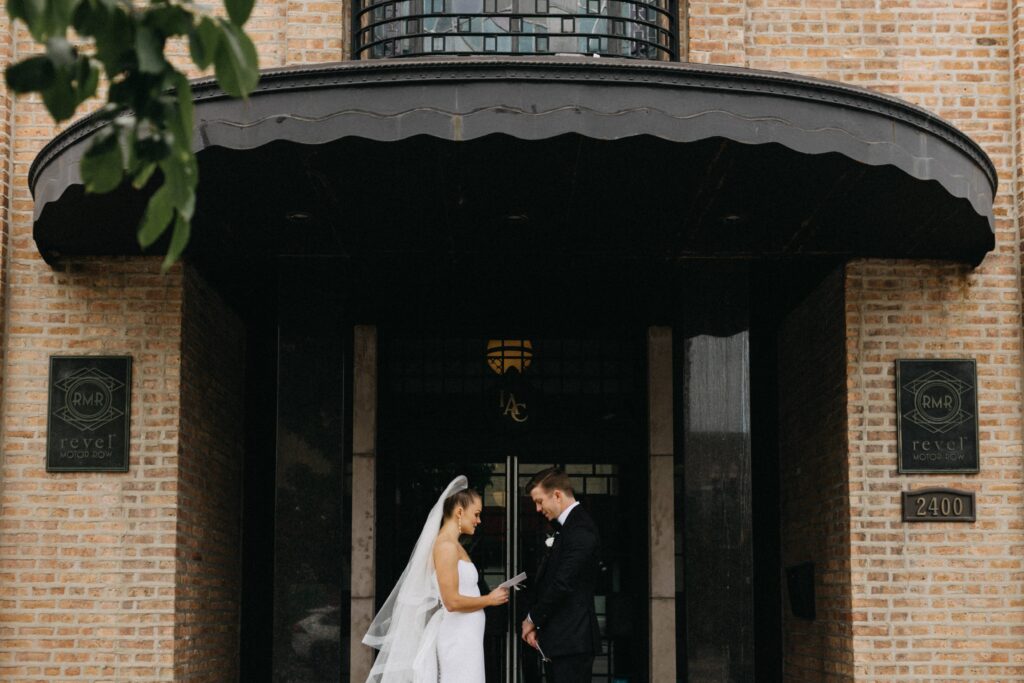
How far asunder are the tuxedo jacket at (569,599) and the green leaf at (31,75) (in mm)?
5557

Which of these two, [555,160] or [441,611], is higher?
[555,160]

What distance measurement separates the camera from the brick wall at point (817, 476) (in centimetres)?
906

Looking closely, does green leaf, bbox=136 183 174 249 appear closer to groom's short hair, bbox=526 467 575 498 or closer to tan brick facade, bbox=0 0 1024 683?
groom's short hair, bbox=526 467 575 498

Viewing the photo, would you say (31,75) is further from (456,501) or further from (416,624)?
(416,624)

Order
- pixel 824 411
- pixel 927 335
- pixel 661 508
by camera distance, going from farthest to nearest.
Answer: pixel 661 508
pixel 824 411
pixel 927 335

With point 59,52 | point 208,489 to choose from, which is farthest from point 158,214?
point 208,489

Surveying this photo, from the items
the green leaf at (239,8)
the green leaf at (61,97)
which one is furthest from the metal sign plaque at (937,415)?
the green leaf at (61,97)

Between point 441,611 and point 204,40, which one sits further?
point 441,611

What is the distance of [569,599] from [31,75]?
5.77m

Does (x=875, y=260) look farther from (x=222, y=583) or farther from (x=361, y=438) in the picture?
(x=222, y=583)

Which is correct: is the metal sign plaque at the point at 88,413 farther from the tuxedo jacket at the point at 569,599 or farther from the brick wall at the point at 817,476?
the brick wall at the point at 817,476

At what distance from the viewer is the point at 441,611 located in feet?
28.0

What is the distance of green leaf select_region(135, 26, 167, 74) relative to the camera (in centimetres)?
316

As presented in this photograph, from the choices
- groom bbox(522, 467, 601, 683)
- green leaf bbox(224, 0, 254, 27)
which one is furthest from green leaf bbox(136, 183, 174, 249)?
groom bbox(522, 467, 601, 683)
